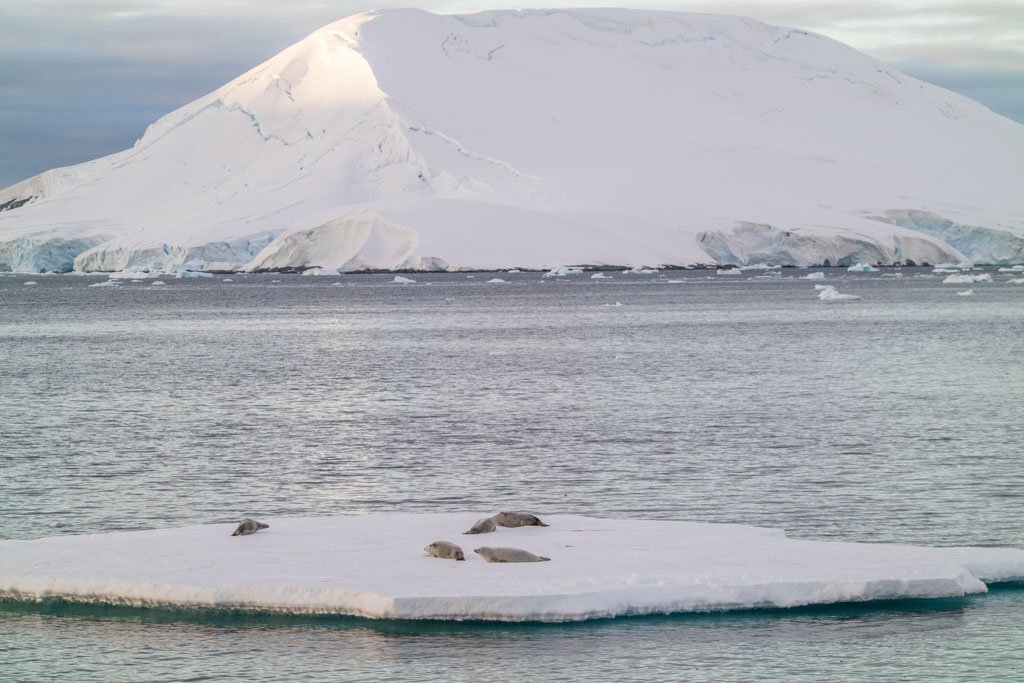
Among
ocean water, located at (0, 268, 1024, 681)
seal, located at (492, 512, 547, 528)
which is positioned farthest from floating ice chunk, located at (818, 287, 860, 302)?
seal, located at (492, 512, 547, 528)

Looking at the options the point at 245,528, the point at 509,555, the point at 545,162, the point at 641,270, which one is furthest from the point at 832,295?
the point at 545,162

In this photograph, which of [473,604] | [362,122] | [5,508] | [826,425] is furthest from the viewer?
[362,122]

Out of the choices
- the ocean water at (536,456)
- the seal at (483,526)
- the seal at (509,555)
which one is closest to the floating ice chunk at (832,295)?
the ocean water at (536,456)

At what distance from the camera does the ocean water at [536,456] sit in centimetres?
872

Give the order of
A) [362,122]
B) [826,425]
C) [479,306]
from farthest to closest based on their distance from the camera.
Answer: [362,122] < [479,306] < [826,425]

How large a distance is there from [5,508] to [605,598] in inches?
302

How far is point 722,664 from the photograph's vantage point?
8.44 meters

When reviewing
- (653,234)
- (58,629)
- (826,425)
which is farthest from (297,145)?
(58,629)

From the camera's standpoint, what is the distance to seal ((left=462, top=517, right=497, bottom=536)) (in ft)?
36.8

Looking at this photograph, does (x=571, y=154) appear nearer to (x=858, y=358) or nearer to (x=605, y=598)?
(x=858, y=358)

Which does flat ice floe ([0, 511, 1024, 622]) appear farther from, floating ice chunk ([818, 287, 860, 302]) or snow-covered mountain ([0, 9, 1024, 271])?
snow-covered mountain ([0, 9, 1024, 271])

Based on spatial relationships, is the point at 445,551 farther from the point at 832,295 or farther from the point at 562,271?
the point at 562,271

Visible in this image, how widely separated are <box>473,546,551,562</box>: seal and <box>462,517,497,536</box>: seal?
0.97 metres

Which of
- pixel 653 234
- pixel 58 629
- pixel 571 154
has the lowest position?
pixel 58 629
